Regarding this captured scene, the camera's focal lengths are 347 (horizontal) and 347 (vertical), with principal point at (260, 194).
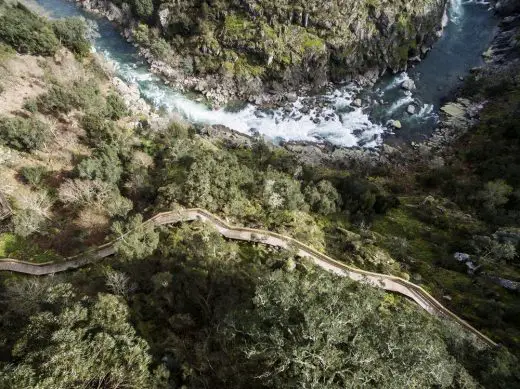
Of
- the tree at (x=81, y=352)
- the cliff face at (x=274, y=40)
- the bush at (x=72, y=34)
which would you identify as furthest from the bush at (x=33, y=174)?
the cliff face at (x=274, y=40)

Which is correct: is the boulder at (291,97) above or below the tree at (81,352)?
below

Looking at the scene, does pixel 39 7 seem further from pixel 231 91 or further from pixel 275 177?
pixel 275 177

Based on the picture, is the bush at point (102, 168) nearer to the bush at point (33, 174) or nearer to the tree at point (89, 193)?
the tree at point (89, 193)

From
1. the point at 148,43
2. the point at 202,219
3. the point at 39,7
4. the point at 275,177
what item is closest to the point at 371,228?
the point at 275,177

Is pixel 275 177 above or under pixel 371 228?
above

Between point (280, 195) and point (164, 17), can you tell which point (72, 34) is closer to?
point (164, 17)

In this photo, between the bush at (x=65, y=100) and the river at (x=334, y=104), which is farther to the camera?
the river at (x=334, y=104)

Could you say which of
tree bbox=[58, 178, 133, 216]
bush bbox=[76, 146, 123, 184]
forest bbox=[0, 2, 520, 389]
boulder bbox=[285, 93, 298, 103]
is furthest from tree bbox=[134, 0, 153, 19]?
tree bbox=[58, 178, 133, 216]
